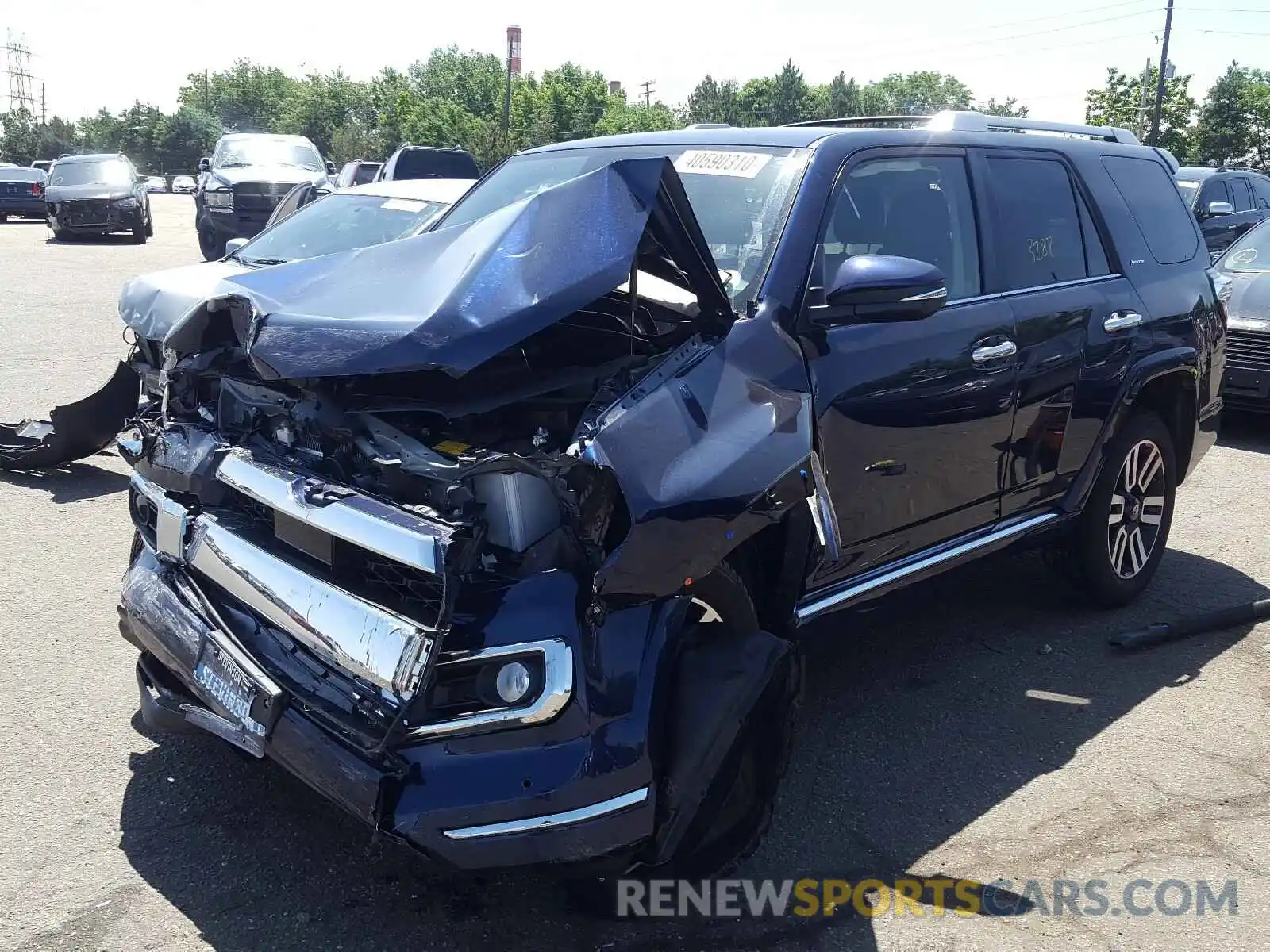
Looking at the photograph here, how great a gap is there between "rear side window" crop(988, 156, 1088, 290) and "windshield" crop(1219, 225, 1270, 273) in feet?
18.8

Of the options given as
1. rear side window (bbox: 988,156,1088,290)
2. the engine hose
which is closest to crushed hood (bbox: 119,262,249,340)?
rear side window (bbox: 988,156,1088,290)

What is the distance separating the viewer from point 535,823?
2.49 metres

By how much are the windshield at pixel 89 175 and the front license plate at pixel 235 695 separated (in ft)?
77.5

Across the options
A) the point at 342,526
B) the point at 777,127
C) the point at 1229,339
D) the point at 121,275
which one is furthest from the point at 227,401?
the point at 121,275

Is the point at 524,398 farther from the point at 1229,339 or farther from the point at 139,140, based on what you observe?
the point at 139,140

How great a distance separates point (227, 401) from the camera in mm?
3377

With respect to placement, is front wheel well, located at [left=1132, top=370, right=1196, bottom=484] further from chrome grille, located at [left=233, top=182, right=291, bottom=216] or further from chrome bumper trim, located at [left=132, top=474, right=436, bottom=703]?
chrome grille, located at [left=233, top=182, right=291, bottom=216]

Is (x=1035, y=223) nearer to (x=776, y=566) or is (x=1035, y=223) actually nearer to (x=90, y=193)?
(x=776, y=566)

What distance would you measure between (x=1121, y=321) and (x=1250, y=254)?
606 cm

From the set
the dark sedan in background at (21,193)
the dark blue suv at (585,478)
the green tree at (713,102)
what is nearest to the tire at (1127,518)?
the dark blue suv at (585,478)

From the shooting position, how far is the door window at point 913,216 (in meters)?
3.74

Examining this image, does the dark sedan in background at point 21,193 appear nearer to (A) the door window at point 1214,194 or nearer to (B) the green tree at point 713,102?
(A) the door window at point 1214,194

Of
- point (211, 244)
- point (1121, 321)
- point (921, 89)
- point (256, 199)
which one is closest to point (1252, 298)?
point (1121, 321)

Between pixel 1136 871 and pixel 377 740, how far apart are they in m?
2.18
